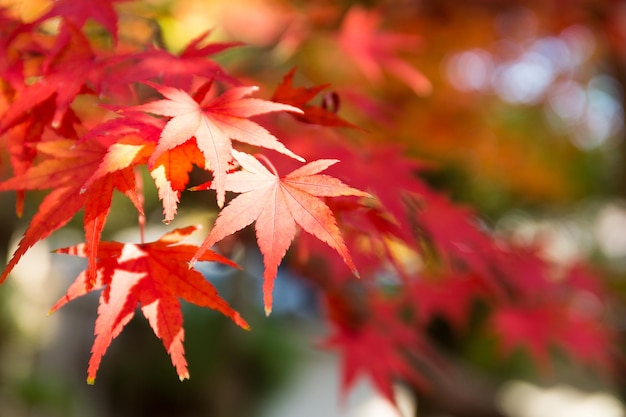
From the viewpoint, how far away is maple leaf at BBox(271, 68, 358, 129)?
0.75 metres

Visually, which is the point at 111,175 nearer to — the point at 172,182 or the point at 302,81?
the point at 172,182

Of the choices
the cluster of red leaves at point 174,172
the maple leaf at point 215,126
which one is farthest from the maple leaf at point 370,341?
the maple leaf at point 215,126

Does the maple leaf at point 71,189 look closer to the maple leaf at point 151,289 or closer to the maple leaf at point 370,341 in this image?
the maple leaf at point 151,289

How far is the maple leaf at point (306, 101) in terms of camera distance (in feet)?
2.46

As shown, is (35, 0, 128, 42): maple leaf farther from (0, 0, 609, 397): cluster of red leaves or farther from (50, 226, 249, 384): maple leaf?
(50, 226, 249, 384): maple leaf

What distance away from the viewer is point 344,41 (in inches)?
60.4

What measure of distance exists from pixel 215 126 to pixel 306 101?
17cm

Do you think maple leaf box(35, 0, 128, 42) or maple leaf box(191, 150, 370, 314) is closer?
maple leaf box(191, 150, 370, 314)

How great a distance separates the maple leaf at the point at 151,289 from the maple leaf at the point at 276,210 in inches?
3.0

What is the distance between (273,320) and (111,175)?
5209 mm

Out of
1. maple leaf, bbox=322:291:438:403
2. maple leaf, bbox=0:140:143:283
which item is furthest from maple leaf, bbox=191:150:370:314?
maple leaf, bbox=322:291:438:403

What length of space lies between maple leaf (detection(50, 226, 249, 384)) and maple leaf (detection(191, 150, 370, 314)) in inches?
3.0

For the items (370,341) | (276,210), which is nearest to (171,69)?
(276,210)

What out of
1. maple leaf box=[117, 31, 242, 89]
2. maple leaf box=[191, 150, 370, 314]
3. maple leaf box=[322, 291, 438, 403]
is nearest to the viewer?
maple leaf box=[191, 150, 370, 314]
